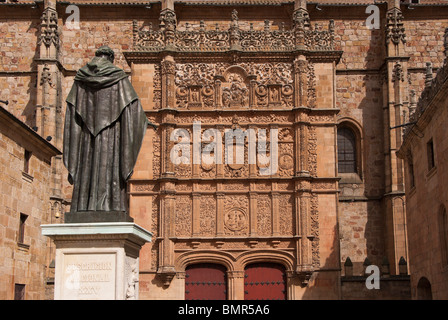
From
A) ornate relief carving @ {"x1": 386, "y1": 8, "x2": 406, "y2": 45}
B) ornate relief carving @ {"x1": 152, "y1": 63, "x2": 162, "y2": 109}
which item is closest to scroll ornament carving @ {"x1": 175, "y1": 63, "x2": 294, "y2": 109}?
ornate relief carving @ {"x1": 152, "y1": 63, "x2": 162, "y2": 109}

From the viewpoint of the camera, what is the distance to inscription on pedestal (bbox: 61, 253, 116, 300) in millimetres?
8609

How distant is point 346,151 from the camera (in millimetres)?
32344

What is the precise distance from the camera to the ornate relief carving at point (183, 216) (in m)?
26.6

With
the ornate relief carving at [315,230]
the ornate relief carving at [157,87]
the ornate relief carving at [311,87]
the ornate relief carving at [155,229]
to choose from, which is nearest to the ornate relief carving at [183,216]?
the ornate relief carving at [155,229]

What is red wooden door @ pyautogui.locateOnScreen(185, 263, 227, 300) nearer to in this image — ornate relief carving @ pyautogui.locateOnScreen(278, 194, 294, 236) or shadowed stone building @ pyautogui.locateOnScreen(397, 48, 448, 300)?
ornate relief carving @ pyautogui.locateOnScreen(278, 194, 294, 236)

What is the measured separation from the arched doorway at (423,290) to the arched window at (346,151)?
10078 mm

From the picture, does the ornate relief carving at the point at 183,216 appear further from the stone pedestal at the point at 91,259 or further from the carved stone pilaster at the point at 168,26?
the stone pedestal at the point at 91,259

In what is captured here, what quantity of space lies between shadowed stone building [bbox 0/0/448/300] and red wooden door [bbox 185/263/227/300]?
1.5 inches

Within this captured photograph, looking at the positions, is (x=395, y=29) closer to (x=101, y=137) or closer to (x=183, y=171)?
(x=183, y=171)

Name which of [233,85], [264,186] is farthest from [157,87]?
[264,186]

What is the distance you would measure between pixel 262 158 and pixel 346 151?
6.65 m
